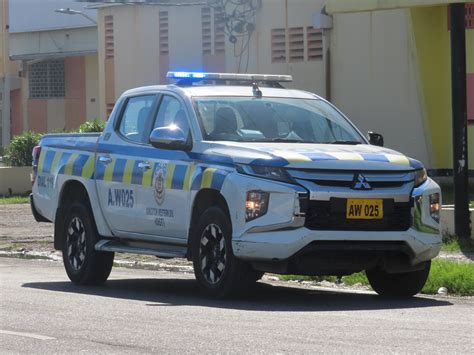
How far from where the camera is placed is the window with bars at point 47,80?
52969 mm

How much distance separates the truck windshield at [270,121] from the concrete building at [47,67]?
123 feet

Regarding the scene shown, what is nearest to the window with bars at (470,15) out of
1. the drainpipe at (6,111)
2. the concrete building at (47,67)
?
the concrete building at (47,67)

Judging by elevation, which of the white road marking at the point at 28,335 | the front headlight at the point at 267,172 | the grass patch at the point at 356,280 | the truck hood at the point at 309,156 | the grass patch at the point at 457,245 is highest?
the truck hood at the point at 309,156

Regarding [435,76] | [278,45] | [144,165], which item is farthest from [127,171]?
[278,45]

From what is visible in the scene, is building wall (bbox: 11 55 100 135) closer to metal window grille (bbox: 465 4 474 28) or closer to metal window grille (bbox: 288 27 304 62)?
metal window grille (bbox: 288 27 304 62)

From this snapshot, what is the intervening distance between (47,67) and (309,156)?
144ft

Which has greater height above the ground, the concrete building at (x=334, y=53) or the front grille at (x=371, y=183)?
the concrete building at (x=334, y=53)

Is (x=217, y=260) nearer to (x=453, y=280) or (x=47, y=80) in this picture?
(x=453, y=280)

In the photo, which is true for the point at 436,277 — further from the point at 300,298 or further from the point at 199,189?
the point at 199,189

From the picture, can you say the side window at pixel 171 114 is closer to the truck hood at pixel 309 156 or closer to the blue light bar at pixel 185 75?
the blue light bar at pixel 185 75

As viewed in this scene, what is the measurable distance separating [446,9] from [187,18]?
8.83 m

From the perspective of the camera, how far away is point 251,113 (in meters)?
12.2

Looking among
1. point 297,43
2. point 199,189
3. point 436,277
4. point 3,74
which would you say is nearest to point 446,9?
point 297,43

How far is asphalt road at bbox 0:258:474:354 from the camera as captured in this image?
8.52 m
